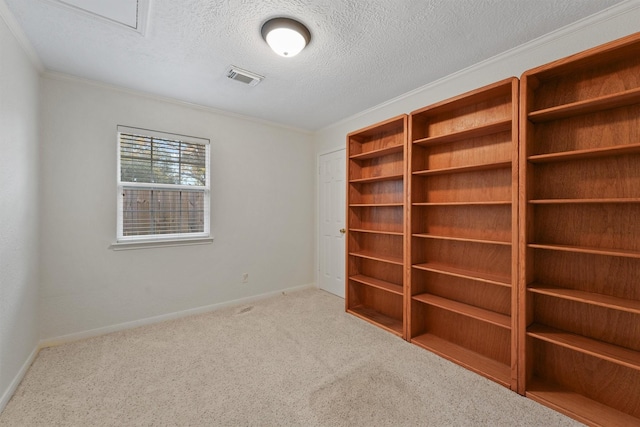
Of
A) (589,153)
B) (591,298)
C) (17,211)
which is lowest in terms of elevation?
(591,298)

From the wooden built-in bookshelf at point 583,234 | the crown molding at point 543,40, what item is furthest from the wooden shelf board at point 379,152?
the wooden built-in bookshelf at point 583,234

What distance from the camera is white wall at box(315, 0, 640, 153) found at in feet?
5.57

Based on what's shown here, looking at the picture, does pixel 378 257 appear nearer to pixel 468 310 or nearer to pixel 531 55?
pixel 468 310

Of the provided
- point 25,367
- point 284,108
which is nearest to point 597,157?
point 284,108

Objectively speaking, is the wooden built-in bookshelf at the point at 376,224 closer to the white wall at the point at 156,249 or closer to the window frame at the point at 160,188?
the white wall at the point at 156,249

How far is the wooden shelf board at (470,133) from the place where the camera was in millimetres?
1999

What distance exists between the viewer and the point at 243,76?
252cm

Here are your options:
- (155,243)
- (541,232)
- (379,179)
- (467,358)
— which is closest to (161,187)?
(155,243)

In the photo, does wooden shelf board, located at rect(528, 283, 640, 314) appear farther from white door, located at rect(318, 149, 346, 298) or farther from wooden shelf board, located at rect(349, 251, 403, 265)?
white door, located at rect(318, 149, 346, 298)

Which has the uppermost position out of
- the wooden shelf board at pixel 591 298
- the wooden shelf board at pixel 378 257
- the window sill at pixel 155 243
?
the window sill at pixel 155 243

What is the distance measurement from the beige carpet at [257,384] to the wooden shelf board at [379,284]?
1.48 ft

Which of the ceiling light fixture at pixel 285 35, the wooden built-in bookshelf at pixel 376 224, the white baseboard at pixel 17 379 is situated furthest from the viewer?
the wooden built-in bookshelf at pixel 376 224

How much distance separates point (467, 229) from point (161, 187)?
10.8ft

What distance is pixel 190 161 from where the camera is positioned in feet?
10.6
